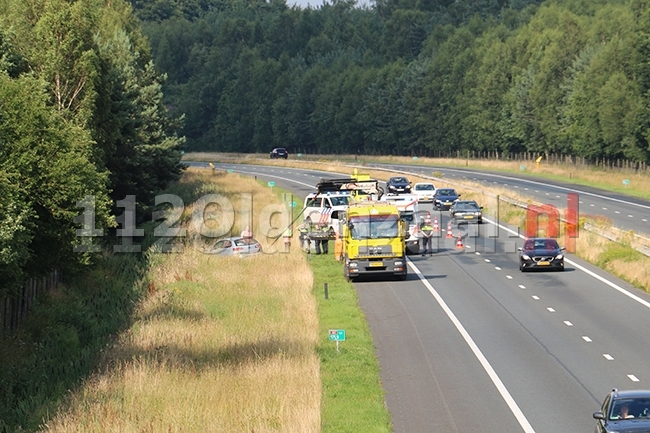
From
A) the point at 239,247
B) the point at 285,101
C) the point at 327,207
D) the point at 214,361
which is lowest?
the point at 214,361

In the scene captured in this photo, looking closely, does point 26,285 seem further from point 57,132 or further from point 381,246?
point 381,246

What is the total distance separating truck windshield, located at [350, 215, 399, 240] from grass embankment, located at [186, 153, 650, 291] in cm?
911

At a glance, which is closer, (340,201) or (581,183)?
(340,201)

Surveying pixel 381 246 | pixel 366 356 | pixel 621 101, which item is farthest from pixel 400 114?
pixel 366 356

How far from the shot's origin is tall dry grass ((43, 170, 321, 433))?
22469mm

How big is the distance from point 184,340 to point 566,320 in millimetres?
11576

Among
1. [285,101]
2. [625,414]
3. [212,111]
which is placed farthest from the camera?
[212,111]

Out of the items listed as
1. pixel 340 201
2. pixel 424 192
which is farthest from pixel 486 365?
pixel 424 192

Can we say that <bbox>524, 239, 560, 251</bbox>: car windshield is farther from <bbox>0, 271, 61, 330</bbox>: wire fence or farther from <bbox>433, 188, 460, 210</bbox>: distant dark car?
<bbox>433, 188, 460, 210</bbox>: distant dark car

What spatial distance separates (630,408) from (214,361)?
13.1 meters

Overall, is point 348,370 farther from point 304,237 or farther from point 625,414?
point 304,237

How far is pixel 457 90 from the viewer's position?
13938cm

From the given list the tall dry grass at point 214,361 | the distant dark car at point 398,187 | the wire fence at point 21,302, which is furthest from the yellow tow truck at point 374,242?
the distant dark car at point 398,187

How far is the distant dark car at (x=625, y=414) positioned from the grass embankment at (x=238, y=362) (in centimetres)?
517
